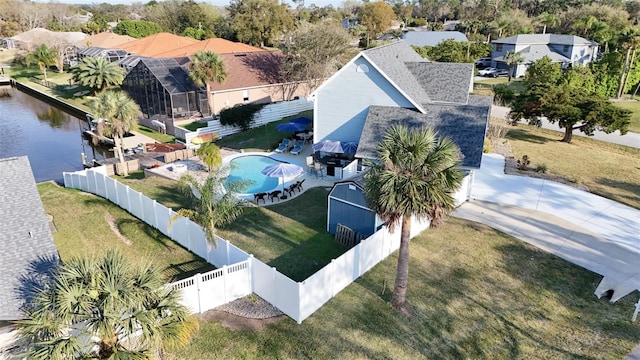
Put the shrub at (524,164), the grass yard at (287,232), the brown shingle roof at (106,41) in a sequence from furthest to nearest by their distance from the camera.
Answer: the brown shingle roof at (106,41)
the shrub at (524,164)
the grass yard at (287,232)

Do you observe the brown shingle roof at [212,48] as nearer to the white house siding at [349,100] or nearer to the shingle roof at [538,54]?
the white house siding at [349,100]

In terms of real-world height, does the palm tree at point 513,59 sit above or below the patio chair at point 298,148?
above

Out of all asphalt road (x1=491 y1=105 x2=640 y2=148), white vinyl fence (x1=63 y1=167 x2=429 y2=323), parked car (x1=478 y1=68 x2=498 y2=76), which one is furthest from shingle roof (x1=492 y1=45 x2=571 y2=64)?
white vinyl fence (x1=63 y1=167 x2=429 y2=323)

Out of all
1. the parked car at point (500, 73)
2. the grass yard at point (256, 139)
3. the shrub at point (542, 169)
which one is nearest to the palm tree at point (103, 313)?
the grass yard at point (256, 139)

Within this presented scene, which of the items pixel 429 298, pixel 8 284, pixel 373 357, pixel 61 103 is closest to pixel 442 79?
pixel 429 298

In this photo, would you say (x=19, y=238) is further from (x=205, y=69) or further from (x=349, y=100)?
(x=205, y=69)

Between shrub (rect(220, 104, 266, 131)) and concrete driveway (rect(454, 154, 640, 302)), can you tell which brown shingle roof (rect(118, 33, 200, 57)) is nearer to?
shrub (rect(220, 104, 266, 131))
